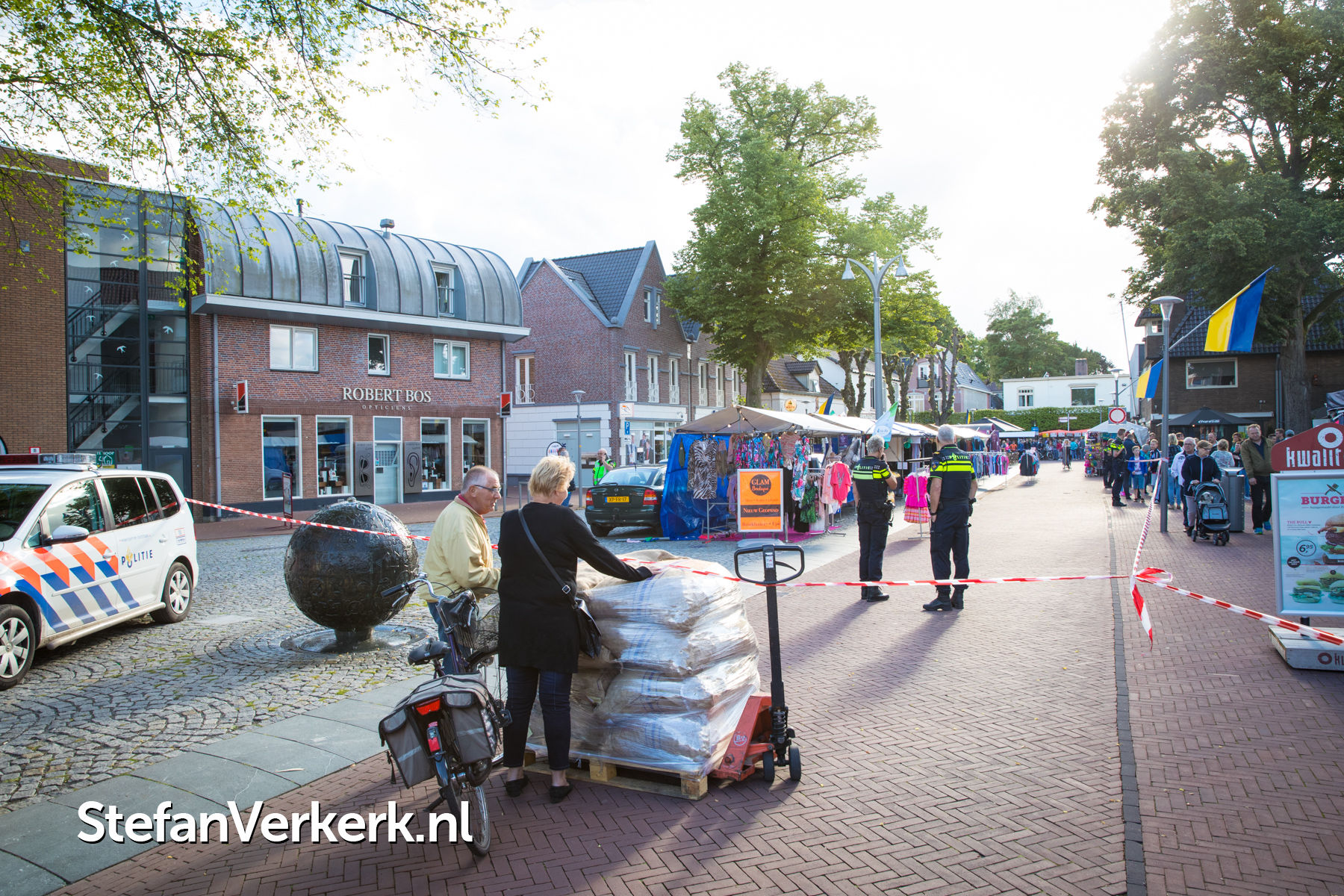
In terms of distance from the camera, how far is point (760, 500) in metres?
14.7

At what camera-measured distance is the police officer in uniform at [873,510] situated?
30.3 ft

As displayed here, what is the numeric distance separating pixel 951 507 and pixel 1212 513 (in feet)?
24.6

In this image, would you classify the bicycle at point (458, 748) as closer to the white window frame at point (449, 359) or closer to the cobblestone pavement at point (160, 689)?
the cobblestone pavement at point (160, 689)

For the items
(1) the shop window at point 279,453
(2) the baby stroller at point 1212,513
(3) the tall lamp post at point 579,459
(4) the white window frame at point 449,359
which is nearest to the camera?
(2) the baby stroller at point 1212,513

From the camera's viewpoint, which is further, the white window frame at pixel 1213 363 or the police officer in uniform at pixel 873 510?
the white window frame at pixel 1213 363

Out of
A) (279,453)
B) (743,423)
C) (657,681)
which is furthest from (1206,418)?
(657,681)

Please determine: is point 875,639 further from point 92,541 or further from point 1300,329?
point 1300,329

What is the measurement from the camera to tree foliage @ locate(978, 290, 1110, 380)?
93875mm

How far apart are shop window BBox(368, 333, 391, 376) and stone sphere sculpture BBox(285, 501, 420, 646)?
2051 cm

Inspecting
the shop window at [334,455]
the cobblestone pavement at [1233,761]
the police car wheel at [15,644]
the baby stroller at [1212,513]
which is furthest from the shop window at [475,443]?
the cobblestone pavement at [1233,761]

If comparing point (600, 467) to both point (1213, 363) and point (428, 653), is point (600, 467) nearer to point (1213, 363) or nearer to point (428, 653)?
point (428, 653)

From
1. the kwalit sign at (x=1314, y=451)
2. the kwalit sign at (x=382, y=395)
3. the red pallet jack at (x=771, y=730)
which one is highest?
the kwalit sign at (x=382, y=395)

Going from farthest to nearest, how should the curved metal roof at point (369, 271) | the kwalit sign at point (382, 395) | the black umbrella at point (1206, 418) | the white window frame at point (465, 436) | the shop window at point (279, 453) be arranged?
the black umbrella at point (1206, 418) < the white window frame at point (465, 436) < the kwalit sign at point (382, 395) < the shop window at point (279, 453) < the curved metal roof at point (369, 271)

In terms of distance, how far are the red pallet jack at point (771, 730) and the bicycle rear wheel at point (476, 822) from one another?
3.95ft
